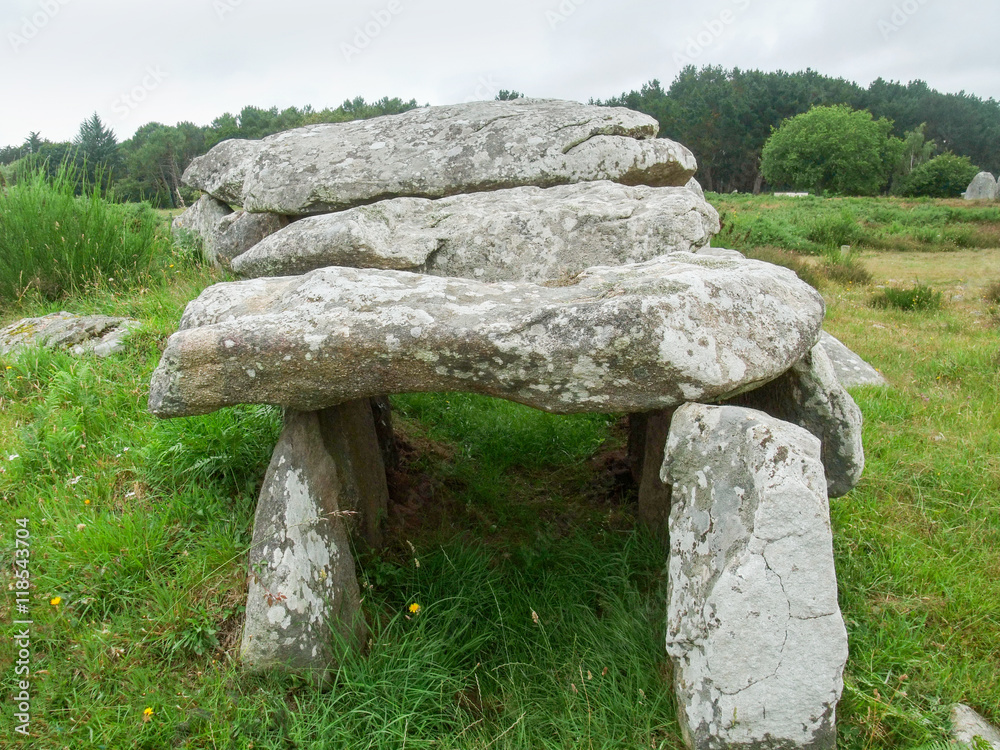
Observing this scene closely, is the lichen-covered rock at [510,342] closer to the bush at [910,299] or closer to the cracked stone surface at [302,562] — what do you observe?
the cracked stone surface at [302,562]

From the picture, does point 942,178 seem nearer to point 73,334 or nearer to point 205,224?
point 205,224

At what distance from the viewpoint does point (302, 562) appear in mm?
2953

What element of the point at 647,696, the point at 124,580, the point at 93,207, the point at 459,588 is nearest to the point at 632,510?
the point at 459,588

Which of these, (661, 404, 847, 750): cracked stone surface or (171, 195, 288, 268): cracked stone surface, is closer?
(661, 404, 847, 750): cracked stone surface

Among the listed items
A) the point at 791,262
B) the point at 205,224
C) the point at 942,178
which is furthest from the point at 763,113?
the point at 205,224

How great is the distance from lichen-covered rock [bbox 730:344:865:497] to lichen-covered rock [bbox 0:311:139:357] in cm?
455

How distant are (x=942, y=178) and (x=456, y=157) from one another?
4611 centimetres

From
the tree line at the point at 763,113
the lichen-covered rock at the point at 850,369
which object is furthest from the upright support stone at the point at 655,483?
the tree line at the point at 763,113

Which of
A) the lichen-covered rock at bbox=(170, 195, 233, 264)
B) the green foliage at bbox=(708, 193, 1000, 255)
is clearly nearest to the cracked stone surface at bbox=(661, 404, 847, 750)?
the lichen-covered rock at bbox=(170, 195, 233, 264)

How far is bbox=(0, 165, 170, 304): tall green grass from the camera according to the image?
251 inches

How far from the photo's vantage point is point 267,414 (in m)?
4.11

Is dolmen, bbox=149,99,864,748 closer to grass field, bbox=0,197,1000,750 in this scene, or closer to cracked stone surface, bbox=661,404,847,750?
cracked stone surface, bbox=661,404,847,750

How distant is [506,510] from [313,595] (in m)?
1.60

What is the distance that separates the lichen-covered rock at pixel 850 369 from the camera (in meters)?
5.94
